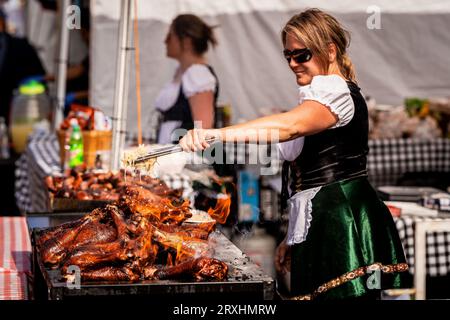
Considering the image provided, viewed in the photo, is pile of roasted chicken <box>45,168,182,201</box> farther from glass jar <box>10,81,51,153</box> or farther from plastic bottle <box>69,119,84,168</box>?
glass jar <box>10,81,51,153</box>

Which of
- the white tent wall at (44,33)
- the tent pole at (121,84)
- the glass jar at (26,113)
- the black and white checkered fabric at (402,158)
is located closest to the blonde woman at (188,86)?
the tent pole at (121,84)

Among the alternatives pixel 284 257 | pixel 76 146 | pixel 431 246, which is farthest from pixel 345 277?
pixel 76 146

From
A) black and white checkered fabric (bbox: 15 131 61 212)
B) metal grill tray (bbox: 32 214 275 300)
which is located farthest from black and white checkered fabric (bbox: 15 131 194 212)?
metal grill tray (bbox: 32 214 275 300)

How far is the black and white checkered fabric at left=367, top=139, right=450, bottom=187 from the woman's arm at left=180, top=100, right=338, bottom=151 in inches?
153

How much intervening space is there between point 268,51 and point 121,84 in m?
3.06

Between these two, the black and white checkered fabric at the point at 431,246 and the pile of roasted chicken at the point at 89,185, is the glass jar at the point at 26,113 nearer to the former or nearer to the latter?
the pile of roasted chicken at the point at 89,185

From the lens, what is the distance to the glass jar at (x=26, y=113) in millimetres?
8852

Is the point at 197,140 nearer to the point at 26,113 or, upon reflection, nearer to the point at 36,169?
the point at 36,169

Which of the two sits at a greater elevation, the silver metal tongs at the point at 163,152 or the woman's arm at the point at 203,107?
the woman's arm at the point at 203,107

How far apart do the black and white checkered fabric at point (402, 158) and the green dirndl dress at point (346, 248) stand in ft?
11.7
